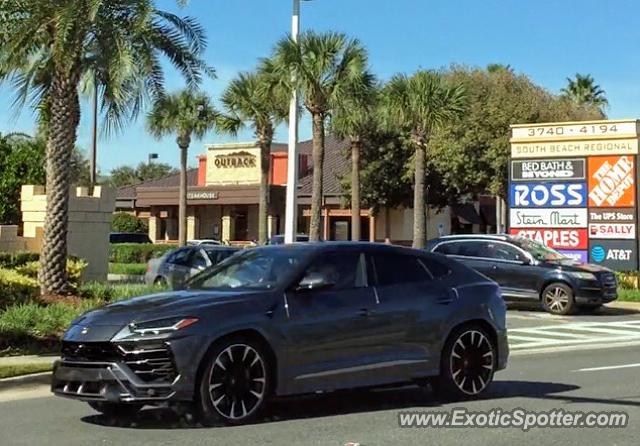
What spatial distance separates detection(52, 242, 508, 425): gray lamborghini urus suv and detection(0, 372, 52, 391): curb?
100 inches

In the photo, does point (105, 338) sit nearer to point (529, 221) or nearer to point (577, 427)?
point (577, 427)

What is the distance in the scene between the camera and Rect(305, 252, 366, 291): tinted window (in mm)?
8875

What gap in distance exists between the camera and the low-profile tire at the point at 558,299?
73.0 feet

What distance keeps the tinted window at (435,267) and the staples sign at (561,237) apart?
19166mm

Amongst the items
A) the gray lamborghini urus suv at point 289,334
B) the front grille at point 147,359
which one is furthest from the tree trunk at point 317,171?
the front grille at point 147,359

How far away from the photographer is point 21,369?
37.1 ft

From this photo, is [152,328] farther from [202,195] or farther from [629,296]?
[202,195]

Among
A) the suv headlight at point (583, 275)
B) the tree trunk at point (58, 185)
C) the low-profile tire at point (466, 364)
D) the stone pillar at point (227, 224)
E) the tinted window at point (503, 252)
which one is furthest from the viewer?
the stone pillar at point (227, 224)

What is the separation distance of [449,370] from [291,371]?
6.51 feet

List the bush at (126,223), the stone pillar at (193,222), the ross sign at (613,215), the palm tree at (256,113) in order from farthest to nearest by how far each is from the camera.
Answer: the stone pillar at (193,222), the bush at (126,223), the palm tree at (256,113), the ross sign at (613,215)

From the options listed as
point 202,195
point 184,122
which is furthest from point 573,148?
point 202,195

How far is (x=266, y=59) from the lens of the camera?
1155 inches

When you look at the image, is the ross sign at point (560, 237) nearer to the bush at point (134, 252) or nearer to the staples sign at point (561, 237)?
the staples sign at point (561, 237)

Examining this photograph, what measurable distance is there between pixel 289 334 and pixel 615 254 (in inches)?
849
